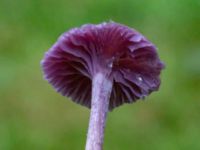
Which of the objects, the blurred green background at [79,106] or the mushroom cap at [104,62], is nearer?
the mushroom cap at [104,62]

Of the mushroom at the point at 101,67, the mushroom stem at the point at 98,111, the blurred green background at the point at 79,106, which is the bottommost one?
the mushroom stem at the point at 98,111

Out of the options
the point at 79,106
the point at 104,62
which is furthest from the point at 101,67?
the point at 79,106

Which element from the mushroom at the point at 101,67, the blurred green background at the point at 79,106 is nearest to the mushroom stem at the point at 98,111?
the mushroom at the point at 101,67

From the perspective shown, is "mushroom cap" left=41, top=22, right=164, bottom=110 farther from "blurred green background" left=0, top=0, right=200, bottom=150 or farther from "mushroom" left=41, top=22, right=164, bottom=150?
"blurred green background" left=0, top=0, right=200, bottom=150

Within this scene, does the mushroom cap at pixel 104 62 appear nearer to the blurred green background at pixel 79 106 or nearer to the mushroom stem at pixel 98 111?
the mushroom stem at pixel 98 111

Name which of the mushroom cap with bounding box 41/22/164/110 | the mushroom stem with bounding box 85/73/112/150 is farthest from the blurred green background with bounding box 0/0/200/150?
the mushroom stem with bounding box 85/73/112/150

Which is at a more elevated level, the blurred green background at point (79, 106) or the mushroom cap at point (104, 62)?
the blurred green background at point (79, 106)

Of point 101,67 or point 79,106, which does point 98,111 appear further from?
point 79,106
